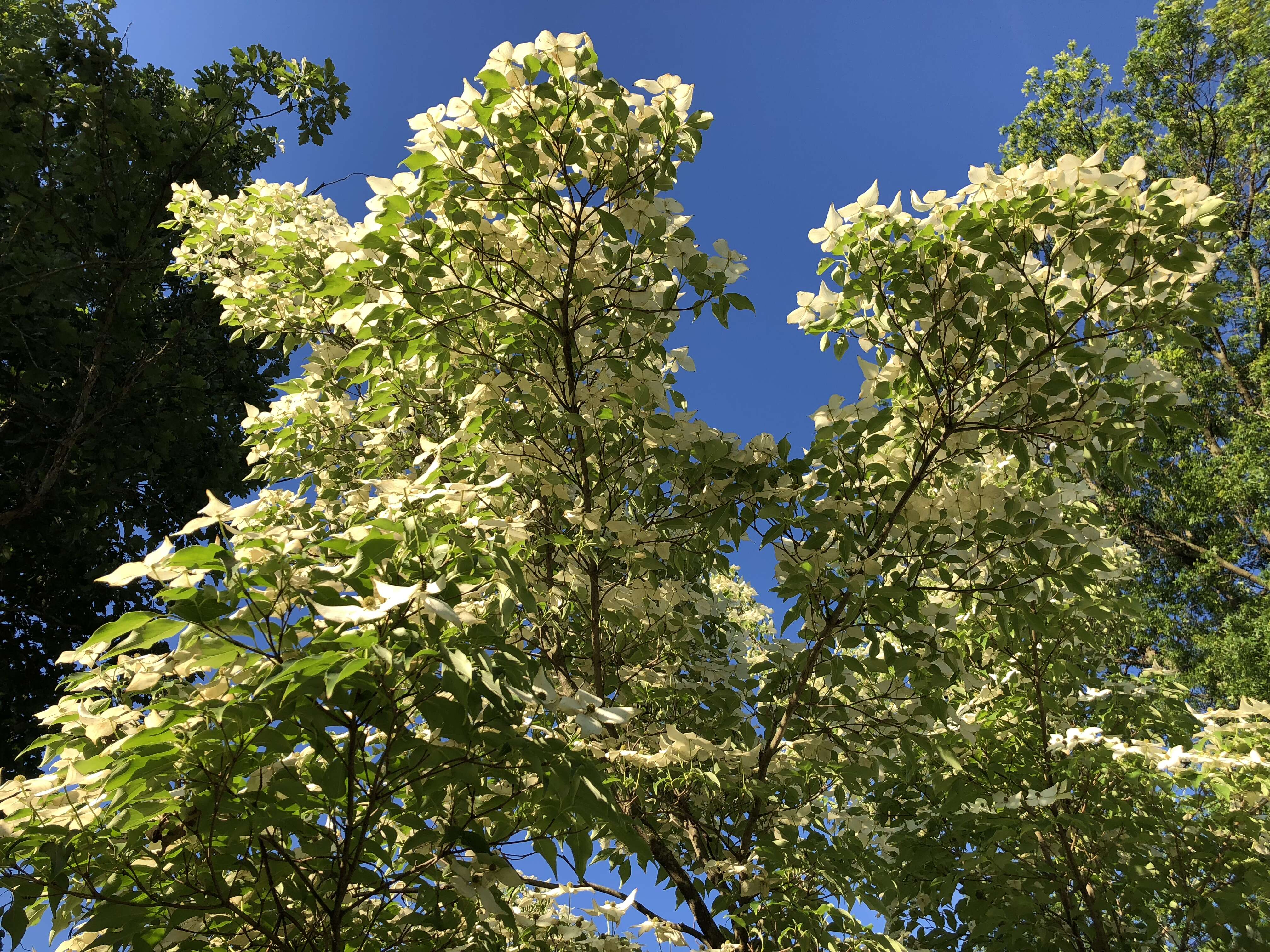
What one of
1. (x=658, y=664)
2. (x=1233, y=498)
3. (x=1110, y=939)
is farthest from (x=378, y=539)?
(x=1233, y=498)

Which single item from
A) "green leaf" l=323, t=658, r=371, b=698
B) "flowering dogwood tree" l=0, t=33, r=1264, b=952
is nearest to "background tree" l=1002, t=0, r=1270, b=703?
"flowering dogwood tree" l=0, t=33, r=1264, b=952

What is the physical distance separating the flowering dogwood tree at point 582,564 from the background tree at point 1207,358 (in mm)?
7443

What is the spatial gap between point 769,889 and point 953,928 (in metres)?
1.14

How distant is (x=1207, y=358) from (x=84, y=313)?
12812 mm

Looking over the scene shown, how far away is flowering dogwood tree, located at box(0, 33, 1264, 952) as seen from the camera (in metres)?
1.37

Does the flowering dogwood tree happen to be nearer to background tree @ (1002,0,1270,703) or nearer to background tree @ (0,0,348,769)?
background tree @ (0,0,348,769)

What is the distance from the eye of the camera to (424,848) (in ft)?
5.98

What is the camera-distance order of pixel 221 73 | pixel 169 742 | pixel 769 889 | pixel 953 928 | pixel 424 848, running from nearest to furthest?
pixel 169 742 → pixel 424 848 → pixel 769 889 → pixel 953 928 → pixel 221 73

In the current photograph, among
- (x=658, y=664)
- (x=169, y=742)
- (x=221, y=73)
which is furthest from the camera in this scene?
(x=221, y=73)

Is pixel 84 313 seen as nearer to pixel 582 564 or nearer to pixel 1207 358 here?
pixel 582 564

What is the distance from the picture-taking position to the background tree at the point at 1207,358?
9.14 metres

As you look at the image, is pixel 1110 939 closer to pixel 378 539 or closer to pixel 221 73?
pixel 378 539

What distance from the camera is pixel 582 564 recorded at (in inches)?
105

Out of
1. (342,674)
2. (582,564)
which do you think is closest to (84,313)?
(582,564)
